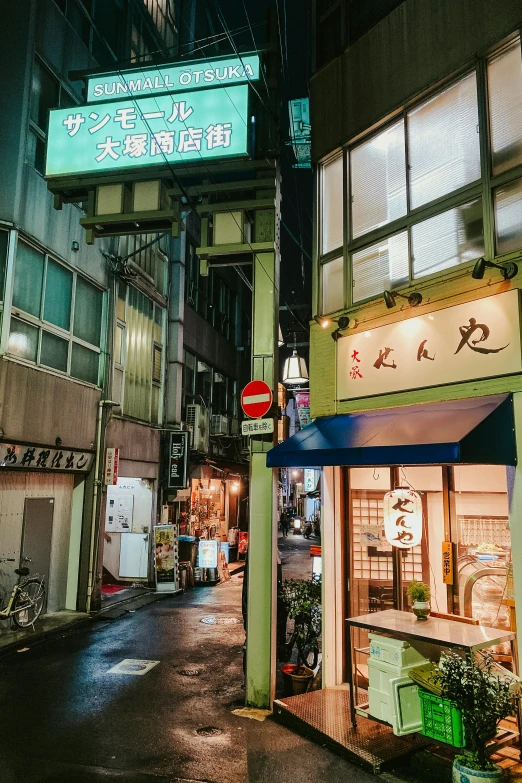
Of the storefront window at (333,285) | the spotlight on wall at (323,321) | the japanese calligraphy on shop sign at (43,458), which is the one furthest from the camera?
the japanese calligraphy on shop sign at (43,458)

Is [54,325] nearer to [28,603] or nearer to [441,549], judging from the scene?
[28,603]

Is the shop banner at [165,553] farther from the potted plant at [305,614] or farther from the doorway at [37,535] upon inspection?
the potted plant at [305,614]

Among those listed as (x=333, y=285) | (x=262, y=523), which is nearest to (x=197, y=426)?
(x=333, y=285)

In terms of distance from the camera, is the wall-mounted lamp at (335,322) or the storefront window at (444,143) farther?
the wall-mounted lamp at (335,322)

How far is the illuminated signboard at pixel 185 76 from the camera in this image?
9883 millimetres

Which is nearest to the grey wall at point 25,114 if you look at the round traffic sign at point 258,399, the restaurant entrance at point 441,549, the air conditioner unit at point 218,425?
the round traffic sign at point 258,399

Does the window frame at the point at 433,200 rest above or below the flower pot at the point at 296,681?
above

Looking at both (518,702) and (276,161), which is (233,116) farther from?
(518,702)

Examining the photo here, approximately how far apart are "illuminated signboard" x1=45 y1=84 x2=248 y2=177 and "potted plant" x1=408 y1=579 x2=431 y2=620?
7.48 m

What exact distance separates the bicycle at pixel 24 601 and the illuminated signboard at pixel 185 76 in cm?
1045

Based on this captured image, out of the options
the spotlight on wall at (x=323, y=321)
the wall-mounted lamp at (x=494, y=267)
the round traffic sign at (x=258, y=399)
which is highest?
the spotlight on wall at (x=323, y=321)

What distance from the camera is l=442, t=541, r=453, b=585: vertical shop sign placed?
7.74 meters

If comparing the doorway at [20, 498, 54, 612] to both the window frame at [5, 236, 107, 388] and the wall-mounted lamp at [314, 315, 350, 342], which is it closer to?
the window frame at [5, 236, 107, 388]

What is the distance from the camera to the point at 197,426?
21828mm
